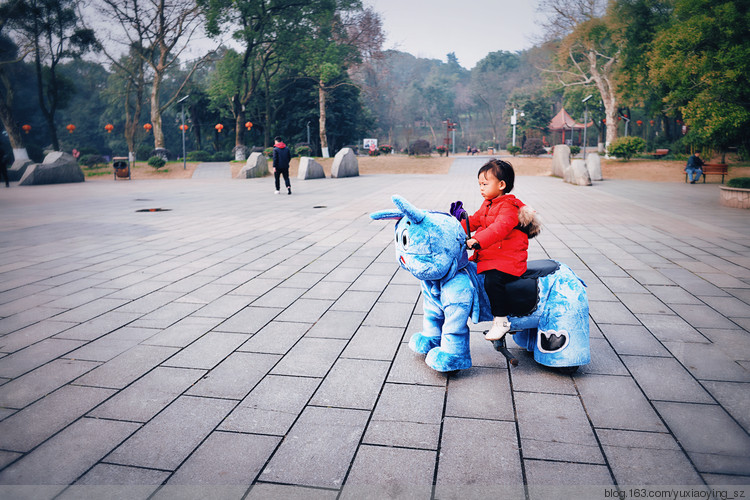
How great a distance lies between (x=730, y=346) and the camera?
A: 3850 millimetres

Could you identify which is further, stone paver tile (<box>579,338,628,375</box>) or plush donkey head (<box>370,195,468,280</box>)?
stone paver tile (<box>579,338,628,375</box>)

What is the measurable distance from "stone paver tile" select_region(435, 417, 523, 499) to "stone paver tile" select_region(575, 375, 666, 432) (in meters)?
0.56

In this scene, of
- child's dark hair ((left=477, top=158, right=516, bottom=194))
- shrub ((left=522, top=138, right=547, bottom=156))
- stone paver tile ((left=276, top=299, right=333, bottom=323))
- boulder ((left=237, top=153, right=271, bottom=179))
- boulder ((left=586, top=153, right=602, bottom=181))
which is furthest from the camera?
shrub ((left=522, top=138, right=547, bottom=156))

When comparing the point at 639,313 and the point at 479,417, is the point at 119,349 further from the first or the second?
the point at 639,313

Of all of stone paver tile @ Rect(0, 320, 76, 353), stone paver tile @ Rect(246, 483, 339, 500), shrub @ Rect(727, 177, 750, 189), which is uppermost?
shrub @ Rect(727, 177, 750, 189)

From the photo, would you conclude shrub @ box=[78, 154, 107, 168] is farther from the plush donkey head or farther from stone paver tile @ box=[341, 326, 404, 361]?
the plush donkey head

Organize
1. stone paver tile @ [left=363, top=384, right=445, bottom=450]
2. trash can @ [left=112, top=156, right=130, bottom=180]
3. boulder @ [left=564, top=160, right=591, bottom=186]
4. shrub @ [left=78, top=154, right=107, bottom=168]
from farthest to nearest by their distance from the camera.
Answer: shrub @ [left=78, top=154, right=107, bottom=168]
trash can @ [left=112, top=156, right=130, bottom=180]
boulder @ [left=564, top=160, right=591, bottom=186]
stone paver tile @ [left=363, top=384, right=445, bottom=450]

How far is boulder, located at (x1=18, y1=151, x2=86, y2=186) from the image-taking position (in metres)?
23.1

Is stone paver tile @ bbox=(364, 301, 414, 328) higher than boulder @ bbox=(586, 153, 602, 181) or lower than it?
lower

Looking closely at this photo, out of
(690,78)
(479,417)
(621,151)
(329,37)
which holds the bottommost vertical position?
(479,417)

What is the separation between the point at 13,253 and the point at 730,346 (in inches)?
354

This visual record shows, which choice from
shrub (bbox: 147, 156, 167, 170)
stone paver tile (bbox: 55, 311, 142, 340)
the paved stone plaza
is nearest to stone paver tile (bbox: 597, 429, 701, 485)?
the paved stone plaza

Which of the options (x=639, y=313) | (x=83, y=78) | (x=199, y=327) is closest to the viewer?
(x=199, y=327)

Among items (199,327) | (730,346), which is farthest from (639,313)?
(199,327)
